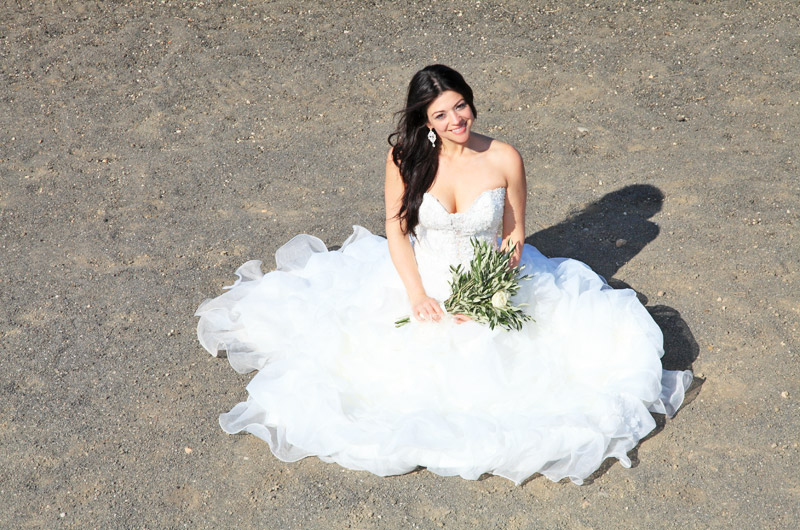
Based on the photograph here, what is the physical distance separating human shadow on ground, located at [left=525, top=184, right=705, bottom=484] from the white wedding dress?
0.66 metres

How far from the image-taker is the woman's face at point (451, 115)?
433cm

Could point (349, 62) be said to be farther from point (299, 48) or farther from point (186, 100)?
point (186, 100)

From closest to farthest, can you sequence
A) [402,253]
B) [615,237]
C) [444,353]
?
[444,353]
[402,253]
[615,237]

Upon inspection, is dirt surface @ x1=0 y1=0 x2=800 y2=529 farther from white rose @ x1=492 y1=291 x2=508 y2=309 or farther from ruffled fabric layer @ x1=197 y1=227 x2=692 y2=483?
white rose @ x1=492 y1=291 x2=508 y2=309

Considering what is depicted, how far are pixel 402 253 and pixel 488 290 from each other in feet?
2.42

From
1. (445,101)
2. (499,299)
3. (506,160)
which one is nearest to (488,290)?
(499,299)

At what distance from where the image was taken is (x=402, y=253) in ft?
15.9

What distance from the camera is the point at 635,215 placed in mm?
6512

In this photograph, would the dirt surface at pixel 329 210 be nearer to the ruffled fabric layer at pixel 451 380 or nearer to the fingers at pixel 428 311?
the ruffled fabric layer at pixel 451 380

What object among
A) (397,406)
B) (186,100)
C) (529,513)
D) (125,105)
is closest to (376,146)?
(186,100)

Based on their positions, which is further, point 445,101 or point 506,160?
point 506,160

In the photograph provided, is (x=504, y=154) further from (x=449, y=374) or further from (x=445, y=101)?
(x=449, y=374)

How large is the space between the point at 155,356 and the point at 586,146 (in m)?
4.53

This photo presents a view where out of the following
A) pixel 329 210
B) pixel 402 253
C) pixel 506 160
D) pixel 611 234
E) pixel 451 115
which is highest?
pixel 451 115
